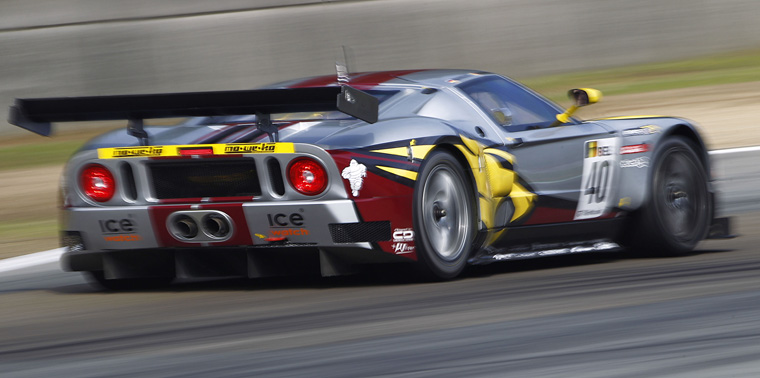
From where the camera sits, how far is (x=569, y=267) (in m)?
6.22

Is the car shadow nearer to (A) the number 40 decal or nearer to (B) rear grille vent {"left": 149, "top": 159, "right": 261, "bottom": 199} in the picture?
(A) the number 40 decal

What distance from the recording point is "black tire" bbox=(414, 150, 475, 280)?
532 centimetres

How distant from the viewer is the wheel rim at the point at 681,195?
6652mm

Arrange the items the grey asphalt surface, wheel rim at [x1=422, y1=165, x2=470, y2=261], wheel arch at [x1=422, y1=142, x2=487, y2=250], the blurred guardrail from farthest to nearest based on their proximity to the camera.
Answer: the blurred guardrail, wheel arch at [x1=422, y1=142, x2=487, y2=250], wheel rim at [x1=422, y1=165, x2=470, y2=261], the grey asphalt surface

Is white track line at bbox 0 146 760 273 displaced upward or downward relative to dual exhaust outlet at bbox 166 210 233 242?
downward

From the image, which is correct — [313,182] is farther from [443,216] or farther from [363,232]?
[443,216]

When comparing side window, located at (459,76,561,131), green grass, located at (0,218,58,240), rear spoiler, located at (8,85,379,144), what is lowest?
green grass, located at (0,218,58,240)

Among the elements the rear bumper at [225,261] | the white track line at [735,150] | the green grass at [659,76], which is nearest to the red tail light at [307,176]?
the rear bumper at [225,261]

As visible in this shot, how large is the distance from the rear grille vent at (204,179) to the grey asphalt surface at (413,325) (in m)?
0.49

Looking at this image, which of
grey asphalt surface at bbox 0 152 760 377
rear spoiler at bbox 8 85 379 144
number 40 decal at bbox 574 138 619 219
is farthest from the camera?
number 40 decal at bbox 574 138 619 219

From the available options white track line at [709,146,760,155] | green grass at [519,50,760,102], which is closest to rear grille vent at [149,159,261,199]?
white track line at [709,146,760,155]

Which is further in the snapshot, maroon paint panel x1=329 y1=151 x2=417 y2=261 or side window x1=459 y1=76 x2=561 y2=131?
side window x1=459 y1=76 x2=561 y2=131

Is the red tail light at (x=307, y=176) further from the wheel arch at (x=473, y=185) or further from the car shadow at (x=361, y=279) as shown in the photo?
the wheel arch at (x=473, y=185)

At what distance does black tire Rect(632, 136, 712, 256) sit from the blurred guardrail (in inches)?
454
